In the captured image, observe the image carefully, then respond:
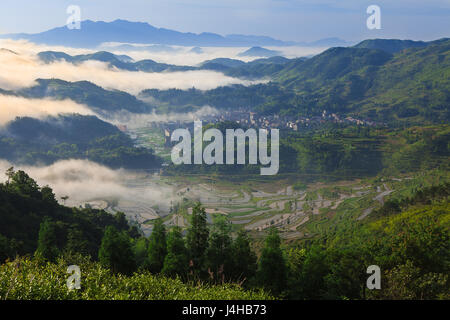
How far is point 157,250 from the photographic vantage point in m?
22.4

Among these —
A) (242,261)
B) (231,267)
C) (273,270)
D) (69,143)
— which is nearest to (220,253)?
(231,267)

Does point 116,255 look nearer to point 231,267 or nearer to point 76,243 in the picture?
point 231,267

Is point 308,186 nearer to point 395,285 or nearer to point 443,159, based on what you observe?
point 443,159

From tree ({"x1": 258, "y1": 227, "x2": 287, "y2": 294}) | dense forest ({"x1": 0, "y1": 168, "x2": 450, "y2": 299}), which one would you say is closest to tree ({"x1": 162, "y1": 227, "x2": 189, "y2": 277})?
dense forest ({"x1": 0, "y1": 168, "x2": 450, "y2": 299})

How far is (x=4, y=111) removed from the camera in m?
158

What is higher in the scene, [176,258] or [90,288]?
[90,288]

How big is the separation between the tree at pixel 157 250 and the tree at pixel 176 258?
5.16 ft

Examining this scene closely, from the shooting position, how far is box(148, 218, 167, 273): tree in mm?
21969

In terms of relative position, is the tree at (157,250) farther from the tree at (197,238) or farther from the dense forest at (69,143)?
the dense forest at (69,143)

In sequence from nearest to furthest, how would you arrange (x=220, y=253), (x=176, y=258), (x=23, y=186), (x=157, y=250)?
1. (x=176, y=258)
2. (x=220, y=253)
3. (x=157, y=250)
4. (x=23, y=186)

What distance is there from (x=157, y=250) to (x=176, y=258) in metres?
2.67

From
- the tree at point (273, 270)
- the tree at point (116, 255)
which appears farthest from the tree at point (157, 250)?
the tree at point (273, 270)

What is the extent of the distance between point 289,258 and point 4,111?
176 metres
